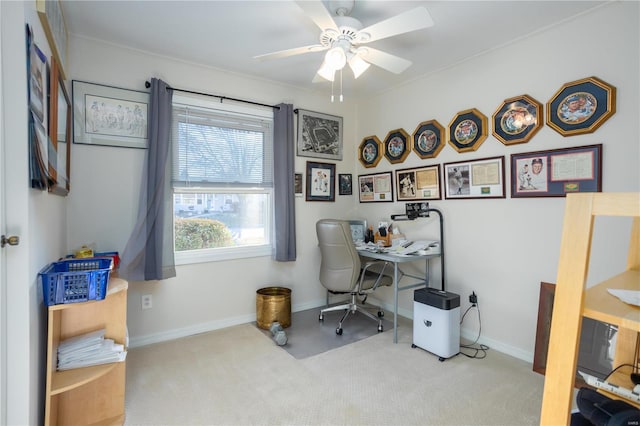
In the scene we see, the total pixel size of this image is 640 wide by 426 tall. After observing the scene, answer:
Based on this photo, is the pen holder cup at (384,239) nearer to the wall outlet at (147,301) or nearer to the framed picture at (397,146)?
the framed picture at (397,146)

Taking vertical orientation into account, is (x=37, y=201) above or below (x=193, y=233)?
above

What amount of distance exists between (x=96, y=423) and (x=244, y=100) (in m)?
2.66

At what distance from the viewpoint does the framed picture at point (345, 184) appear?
382 cm

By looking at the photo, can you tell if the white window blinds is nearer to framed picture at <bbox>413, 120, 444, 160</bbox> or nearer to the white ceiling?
the white ceiling

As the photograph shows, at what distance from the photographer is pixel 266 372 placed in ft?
7.37

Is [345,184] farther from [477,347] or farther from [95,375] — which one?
[95,375]

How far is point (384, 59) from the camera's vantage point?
7.09ft

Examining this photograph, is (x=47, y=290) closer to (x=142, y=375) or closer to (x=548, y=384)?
Answer: (x=142, y=375)

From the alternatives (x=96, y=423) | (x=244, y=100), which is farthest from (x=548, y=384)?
(x=244, y=100)

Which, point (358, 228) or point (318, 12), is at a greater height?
point (318, 12)

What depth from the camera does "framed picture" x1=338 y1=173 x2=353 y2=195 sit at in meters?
3.82

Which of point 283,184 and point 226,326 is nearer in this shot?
point 226,326

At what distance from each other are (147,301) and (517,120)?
3.30 metres

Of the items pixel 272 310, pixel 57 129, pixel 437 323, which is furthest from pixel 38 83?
pixel 437 323
